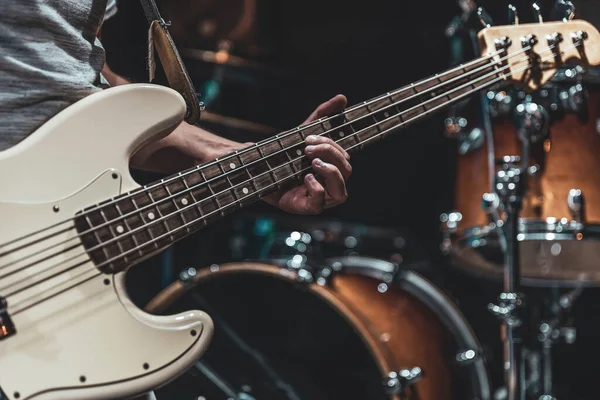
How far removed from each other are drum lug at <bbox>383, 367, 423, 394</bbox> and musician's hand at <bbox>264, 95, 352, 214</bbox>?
0.76 metres

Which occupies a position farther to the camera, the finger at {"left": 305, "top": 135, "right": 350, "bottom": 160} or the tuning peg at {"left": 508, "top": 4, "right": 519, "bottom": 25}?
the tuning peg at {"left": 508, "top": 4, "right": 519, "bottom": 25}

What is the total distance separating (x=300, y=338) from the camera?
216cm

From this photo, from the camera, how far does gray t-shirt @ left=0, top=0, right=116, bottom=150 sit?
133 cm

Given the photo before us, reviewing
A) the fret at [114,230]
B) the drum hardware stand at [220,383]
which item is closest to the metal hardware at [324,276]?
the drum hardware stand at [220,383]

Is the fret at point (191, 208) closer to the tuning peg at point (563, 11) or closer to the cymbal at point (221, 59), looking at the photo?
the tuning peg at point (563, 11)

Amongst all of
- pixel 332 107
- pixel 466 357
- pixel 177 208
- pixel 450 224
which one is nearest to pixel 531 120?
pixel 450 224

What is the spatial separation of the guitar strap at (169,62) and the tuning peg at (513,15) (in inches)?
33.2

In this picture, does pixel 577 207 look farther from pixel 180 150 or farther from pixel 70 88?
pixel 70 88

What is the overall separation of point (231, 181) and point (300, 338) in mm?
815

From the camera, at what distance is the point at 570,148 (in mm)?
2422

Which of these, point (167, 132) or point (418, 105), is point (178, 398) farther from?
point (418, 105)

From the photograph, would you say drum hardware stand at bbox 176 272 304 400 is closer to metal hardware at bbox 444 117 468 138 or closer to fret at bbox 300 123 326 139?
fret at bbox 300 123 326 139

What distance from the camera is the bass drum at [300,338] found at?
2.14m

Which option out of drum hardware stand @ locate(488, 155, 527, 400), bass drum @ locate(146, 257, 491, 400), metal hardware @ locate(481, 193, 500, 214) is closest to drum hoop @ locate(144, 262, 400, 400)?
bass drum @ locate(146, 257, 491, 400)
